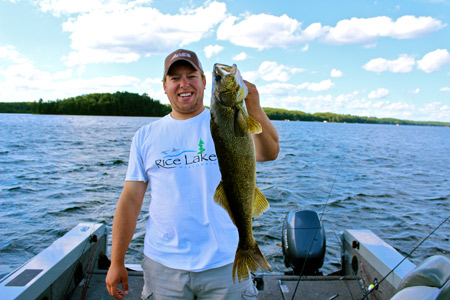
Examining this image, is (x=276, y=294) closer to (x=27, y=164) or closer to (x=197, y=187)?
(x=197, y=187)

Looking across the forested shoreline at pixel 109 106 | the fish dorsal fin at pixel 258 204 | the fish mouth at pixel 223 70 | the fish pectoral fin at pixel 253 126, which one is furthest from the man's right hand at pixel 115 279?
the forested shoreline at pixel 109 106

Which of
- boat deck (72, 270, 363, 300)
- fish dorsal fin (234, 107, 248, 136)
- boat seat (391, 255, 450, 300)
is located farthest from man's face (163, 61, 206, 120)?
boat deck (72, 270, 363, 300)

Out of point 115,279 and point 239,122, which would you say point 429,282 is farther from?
point 115,279

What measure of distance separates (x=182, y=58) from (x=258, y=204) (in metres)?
1.41

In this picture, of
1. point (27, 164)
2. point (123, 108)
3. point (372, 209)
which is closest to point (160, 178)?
point (372, 209)

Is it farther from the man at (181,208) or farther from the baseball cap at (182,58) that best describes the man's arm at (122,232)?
the baseball cap at (182,58)

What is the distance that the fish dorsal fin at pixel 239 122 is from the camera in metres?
2.22

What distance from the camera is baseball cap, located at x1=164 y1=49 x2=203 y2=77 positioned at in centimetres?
294

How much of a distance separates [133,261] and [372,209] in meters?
8.95

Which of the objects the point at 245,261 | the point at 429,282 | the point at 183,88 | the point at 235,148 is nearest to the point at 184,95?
the point at 183,88

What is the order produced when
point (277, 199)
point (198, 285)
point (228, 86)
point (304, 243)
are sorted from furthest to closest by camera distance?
point (277, 199), point (304, 243), point (198, 285), point (228, 86)

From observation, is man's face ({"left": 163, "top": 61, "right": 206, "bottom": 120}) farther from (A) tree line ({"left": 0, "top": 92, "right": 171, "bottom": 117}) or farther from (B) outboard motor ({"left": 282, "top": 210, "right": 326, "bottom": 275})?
(A) tree line ({"left": 0, "top": 92, "right": 171, "bottom": 117})

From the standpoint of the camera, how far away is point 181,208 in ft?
9.14

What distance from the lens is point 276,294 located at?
4.53 metres
